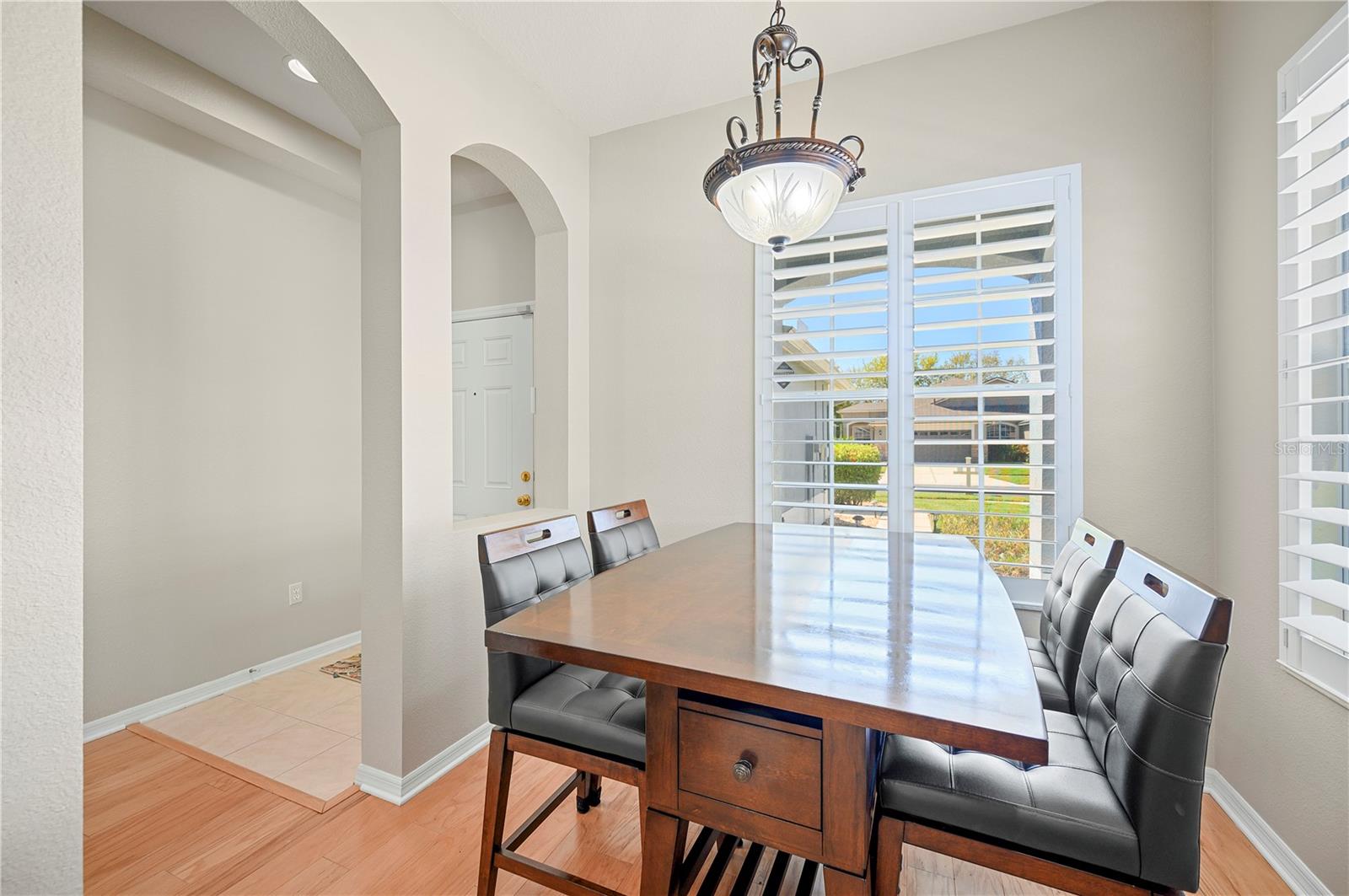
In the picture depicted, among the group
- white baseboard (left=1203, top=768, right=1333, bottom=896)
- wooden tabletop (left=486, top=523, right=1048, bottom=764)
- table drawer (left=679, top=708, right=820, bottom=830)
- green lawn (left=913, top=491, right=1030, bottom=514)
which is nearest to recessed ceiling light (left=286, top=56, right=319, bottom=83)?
wooden tabletop (left=486, top=523, right=1048, bottom=764)

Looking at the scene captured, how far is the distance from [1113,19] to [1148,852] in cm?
271

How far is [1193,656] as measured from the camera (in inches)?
35.9

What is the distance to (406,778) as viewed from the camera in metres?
2.01

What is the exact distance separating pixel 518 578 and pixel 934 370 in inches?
73.3

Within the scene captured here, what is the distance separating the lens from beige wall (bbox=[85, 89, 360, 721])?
243cm

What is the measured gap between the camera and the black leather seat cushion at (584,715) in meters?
1.31

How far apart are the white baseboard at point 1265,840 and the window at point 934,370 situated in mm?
801

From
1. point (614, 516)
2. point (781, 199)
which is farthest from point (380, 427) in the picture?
point (781, 199)

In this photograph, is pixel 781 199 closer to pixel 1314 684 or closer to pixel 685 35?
pixel 685 35

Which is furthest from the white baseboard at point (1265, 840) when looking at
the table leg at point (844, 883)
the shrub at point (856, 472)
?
the shrub at point (856, 472)

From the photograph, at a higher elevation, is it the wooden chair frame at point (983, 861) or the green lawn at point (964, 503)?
the green lawn at point (964, 503)

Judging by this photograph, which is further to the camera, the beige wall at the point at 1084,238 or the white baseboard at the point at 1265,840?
the beige wall at the point at 1084,238

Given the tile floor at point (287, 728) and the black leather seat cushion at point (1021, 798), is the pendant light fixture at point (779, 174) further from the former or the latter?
the tile floor at point (287, 728)

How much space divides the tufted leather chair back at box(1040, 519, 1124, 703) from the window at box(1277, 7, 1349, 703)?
461 millimetres
